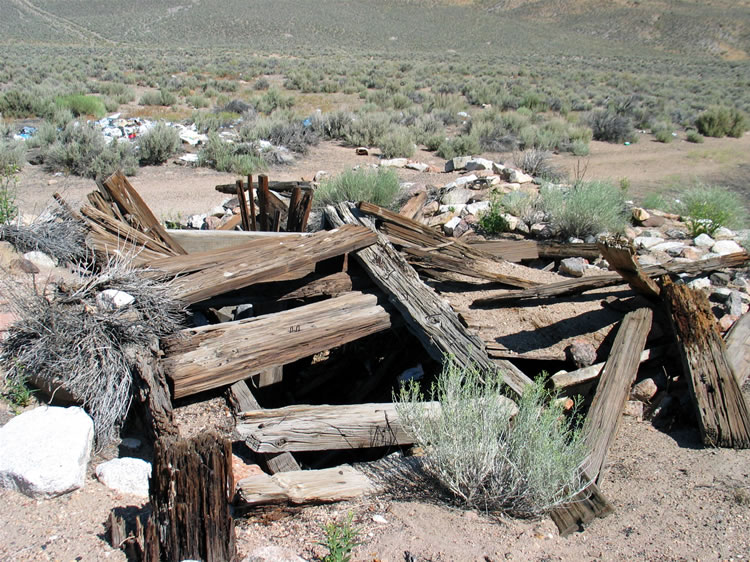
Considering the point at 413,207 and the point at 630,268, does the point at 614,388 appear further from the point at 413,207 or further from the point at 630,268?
the point at 413,207

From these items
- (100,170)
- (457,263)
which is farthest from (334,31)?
(457,263)

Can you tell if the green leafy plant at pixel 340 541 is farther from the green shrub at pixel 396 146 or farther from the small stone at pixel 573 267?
the green shrub at pixel 396 146

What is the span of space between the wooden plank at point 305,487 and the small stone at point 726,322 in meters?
3.05

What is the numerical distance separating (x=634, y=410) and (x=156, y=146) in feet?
32.5

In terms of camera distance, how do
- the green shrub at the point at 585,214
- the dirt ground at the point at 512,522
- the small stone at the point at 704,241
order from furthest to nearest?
1. the green shrub at the point at 585,214
2. the small stone at the point at 704,241
3. the dirt ground at the point at 512,522

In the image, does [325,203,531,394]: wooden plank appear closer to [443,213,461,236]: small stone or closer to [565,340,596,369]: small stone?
[565,340,596,369]: small stone

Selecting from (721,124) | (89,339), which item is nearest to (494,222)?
(89,339)

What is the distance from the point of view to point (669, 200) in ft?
30.5

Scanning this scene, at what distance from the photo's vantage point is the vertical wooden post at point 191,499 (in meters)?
2.55

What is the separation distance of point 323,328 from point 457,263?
146 centimetres

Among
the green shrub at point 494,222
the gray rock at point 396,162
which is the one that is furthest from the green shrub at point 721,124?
the green shrub at point 494,222

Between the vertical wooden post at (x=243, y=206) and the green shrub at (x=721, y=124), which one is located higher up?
the vertical wooden post at (x=243, y=206)

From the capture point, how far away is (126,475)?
3199mm

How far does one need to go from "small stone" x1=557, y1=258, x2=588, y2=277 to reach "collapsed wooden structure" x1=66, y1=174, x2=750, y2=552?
15 centimetres
